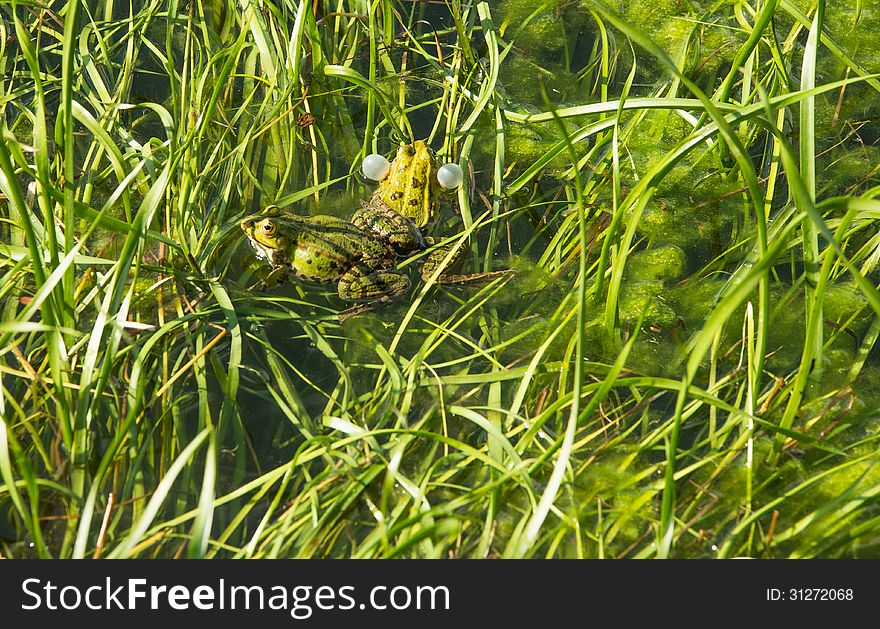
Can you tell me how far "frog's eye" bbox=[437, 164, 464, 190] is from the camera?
120 inches

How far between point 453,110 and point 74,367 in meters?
1.97

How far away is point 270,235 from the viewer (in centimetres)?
279

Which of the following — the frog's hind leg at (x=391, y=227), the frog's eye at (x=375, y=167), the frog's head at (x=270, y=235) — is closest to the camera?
the frog's head at (x=270, y=235)

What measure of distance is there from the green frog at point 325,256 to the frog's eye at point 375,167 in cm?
33

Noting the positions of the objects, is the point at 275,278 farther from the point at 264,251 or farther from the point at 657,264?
the point at 657,264

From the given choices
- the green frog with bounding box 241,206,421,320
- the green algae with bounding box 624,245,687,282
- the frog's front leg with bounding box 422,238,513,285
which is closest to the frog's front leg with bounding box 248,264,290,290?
the green frog with bounding box 241,206,421,320

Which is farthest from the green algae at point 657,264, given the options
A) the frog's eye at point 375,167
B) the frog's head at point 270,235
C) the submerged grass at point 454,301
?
the frog's head at point 270,235

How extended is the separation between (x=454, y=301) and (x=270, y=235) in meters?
0.77

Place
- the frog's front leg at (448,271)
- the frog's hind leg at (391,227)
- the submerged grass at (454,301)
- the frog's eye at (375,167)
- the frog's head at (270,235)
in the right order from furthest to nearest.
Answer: the frog's eye at (375,167) → the frog's hind leg at (391,227) → the frog's front leg at (448,271) → the frog's head at (270,235) → the submerged grass at (454,301)

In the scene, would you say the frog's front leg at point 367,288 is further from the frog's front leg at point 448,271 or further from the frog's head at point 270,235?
the frog's head at point 270,235

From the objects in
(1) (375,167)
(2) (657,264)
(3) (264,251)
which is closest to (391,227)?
(1) (375,167)

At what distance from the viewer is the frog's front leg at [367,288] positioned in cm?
281
